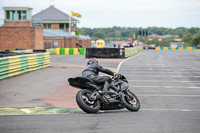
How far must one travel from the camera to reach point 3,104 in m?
11.3

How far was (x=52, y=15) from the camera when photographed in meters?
94.1

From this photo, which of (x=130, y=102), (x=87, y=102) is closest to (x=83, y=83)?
(x=87, y=102)

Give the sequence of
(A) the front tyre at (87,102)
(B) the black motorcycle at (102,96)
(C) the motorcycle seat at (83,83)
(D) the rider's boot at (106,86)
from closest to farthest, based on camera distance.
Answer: (A) the front tyre at (87,102) → (B) the black motorcycle at (102,96) → (C) the motorcycle seat at (83,83) → (D) the rider's boot at (106,86)

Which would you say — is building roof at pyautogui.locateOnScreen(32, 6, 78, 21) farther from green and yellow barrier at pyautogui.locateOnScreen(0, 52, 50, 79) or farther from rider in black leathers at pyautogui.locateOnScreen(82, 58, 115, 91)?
rider in black leathers at pyautogui.locateOnScreen(82, 58, 115, 91)

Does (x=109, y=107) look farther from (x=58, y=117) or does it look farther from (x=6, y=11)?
(x=6, y=11)

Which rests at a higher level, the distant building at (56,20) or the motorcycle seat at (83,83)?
the distant building at (56,20)

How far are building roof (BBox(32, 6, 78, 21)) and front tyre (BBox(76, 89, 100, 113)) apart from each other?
277 feet

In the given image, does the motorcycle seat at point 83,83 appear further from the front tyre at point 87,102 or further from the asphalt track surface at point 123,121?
the asphalt track surface at point 123,121

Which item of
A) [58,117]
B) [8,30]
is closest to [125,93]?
[58,117]

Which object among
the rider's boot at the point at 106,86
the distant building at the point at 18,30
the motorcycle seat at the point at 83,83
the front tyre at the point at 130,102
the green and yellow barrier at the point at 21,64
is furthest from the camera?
the distant building at the point at 18,30

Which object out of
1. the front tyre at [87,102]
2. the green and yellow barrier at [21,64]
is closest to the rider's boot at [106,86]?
the front tyre at [87,102]

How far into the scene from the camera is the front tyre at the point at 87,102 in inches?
351

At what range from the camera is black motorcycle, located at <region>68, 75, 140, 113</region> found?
29.8ft

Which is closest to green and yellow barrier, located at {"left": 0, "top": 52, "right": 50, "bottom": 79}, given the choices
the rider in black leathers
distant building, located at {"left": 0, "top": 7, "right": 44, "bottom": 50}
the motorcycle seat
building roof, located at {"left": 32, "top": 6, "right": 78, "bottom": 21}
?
the rider in black leathers
